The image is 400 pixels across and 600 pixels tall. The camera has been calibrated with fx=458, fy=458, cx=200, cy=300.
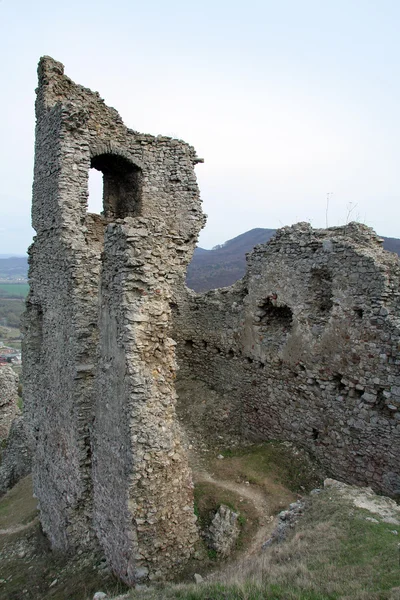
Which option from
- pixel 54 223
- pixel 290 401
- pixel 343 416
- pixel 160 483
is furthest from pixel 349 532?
pixel 54 223

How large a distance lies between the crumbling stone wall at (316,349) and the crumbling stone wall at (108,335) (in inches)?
96.0

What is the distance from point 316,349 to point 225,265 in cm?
5218

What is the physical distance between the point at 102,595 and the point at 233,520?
2.29m

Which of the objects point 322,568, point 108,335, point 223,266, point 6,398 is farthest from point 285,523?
point 223,266

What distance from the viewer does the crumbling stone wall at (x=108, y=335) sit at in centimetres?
632

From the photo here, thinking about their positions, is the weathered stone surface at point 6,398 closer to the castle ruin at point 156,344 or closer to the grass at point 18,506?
the grass at point 18,506

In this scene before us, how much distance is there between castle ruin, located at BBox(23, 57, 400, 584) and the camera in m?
6.41

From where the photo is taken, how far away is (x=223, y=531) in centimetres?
726

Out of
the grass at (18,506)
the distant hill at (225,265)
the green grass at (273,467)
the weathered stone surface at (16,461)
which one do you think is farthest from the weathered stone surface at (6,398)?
the green grass at (273,467)

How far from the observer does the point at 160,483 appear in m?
6.36

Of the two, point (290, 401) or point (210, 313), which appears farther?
point (210, 313)

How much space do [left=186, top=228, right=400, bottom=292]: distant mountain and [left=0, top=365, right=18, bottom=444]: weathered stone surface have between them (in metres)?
11.2

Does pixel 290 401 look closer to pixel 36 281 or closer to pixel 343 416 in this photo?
pixel 343 416

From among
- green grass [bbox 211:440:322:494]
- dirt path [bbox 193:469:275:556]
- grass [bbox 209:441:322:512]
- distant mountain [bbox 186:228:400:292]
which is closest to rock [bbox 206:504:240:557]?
dirt path [bbox 193:469:275:556]
